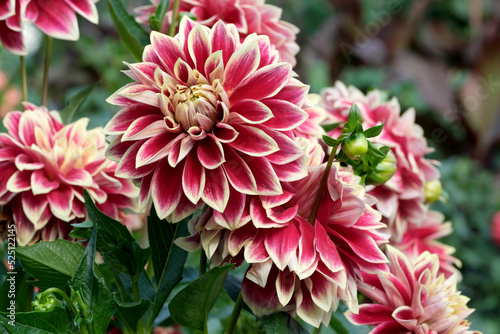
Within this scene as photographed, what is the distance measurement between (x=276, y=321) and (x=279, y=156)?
0.09 meters

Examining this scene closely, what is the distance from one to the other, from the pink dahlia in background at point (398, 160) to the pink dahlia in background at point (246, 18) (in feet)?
0.20

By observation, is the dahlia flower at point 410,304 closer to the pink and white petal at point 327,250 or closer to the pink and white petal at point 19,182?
the pink and white petal at point 327,250

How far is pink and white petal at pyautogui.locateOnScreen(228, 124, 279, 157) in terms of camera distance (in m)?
0.27

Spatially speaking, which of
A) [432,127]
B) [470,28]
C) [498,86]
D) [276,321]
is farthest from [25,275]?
[470,28]

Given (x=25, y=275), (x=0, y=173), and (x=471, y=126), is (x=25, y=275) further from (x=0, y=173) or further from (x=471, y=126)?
(x=471, y=126)

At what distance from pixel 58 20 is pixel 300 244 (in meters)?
0.23

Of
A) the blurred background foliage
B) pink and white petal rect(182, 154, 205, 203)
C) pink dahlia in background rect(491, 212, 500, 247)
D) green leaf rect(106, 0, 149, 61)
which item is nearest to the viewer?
pink and white petal rect(182, 154, 205, 203)

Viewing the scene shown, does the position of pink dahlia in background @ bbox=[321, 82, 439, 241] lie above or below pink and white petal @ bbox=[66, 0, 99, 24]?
below

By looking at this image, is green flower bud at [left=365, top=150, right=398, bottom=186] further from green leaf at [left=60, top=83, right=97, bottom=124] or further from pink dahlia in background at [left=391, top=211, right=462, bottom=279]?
green leaf at [left=60, top=83, right=97, bottom=124]

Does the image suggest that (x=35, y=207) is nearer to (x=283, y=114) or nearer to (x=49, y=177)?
(x=49, y=177)

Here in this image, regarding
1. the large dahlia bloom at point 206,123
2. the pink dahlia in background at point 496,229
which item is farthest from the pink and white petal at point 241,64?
the pink dahlia in background at point 496,229

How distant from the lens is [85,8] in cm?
39

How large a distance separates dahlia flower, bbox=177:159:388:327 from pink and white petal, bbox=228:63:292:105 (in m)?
0.05

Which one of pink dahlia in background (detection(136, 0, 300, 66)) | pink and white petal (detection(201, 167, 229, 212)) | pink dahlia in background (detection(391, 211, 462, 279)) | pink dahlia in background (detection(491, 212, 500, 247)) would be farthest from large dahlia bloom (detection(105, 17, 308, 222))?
pink dahlia in background (detection(491, 212, 500, 247))
